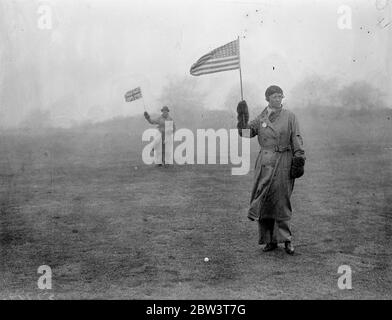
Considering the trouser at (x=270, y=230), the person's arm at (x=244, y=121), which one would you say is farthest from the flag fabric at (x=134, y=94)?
the trouser at (x=270, y=230)

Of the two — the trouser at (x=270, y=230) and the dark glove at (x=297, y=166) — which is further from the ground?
the dark glove at (x=297, y=166)

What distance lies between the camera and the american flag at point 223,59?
7.23 m

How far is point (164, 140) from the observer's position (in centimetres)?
1413

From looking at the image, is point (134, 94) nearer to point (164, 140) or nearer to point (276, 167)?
point (164, 140)

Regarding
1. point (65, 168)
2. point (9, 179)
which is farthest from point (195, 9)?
point (9, 179)

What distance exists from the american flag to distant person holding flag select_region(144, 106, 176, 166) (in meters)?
6.77

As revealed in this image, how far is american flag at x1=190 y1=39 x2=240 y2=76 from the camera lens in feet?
23.7

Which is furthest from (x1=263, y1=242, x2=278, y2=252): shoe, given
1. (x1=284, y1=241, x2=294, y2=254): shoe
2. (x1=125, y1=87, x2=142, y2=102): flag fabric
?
(x1=125, y1=87, x2=142, y2=102): flag fabric

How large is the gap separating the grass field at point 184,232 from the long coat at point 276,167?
1.76ft

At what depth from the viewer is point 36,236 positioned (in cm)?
695

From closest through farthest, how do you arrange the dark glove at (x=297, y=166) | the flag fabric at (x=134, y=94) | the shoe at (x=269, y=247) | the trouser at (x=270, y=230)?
the dark glove at (x=297, y=166) → the trouser at (x=270, y=230) → the shoe at (x=269, y=247) → the flag fabric at (x=134, y=94)

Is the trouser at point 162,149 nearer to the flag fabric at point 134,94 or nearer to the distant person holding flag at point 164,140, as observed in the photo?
the distant person holding flag at point 164,140

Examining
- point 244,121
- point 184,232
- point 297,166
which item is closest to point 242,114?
point 244,121

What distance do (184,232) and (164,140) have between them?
7.28 metres
